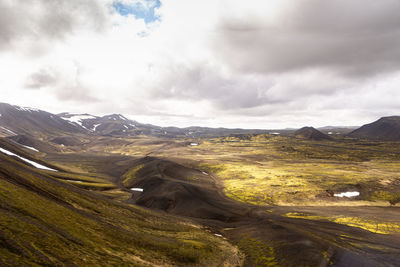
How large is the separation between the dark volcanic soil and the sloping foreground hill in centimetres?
666

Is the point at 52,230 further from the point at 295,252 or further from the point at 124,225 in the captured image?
the point at 295,252

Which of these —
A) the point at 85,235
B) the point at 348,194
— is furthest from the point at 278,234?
the point at 348,194

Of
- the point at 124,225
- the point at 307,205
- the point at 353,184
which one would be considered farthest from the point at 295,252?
the point at 353,184

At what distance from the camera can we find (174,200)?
74.2 m

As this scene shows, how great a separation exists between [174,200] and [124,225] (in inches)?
1465

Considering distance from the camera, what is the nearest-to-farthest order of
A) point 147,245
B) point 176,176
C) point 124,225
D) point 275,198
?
point 147,245 < point 124,225 < point 275,198 < point 176,176

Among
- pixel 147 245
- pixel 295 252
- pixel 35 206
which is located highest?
pixel 35 206

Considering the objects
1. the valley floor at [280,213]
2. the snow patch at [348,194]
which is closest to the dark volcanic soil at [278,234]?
the valley floor at [280,213]

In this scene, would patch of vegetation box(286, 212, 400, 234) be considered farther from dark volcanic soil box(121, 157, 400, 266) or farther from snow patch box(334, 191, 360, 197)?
snow patch box(334, 191, 360, 197)

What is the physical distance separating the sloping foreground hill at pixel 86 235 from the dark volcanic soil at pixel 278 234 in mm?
6662

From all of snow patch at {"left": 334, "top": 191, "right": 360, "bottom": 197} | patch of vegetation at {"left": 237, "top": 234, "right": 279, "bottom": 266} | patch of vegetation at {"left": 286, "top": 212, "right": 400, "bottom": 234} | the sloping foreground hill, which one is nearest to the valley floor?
patch of vegetation at {"left": 237, "top": 234, "right": 279, "bottom": 266}

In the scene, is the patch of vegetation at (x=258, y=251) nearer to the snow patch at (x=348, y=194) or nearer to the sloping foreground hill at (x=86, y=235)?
the sloping foreground hill at (x=86, y=235)

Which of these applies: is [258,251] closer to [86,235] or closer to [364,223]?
[86,235]

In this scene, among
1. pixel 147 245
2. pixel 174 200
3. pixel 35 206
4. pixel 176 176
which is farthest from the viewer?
pixel 176 176
